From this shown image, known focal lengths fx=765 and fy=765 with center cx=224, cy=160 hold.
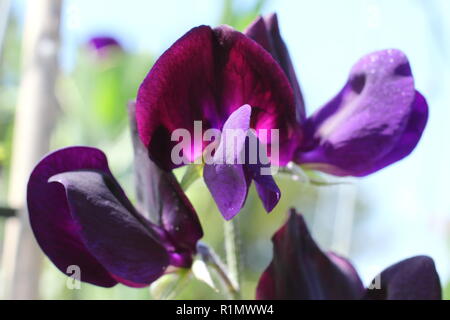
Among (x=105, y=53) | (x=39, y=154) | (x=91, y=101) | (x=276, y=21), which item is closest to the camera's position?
(x=276, y=21)

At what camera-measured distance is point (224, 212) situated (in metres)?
0.43

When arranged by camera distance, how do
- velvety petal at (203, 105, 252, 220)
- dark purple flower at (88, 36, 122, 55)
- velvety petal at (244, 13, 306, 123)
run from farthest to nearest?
1. dark purple flower at (88, 36, 122, 55)
2. velvety petal at (244, 13, 306, 123)
3. velvety petal at (203, 105, 252, 220)

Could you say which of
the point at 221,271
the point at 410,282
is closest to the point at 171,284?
the point at 221,271

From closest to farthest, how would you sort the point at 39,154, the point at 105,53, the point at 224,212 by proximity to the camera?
1. the point at 224,212
2. the point at 39,154
3. the point at 105,53

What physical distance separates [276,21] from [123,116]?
915mm

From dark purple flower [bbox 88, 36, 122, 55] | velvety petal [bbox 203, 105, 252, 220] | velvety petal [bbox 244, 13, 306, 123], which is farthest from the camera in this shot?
dark purple flower [bbox 88, 36, 122, 55]

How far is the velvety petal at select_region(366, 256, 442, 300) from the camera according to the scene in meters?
0.46

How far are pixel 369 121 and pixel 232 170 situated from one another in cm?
13

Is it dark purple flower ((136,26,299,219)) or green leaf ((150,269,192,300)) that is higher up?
dark purple flower ((136,26,299,219))

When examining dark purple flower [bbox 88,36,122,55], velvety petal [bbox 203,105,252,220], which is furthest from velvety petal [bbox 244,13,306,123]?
dark purple flower [bbox 88,36,122,55]

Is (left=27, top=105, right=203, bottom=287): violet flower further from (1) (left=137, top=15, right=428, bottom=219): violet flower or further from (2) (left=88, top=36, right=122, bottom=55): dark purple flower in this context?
(2) (left=88, top=36, right=122, bottom=55): dark purple flower

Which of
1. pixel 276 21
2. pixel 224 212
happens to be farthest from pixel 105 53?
pixel 224 212

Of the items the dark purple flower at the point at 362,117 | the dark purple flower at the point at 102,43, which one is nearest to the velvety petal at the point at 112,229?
the dark purple flower at the point at 362,117
